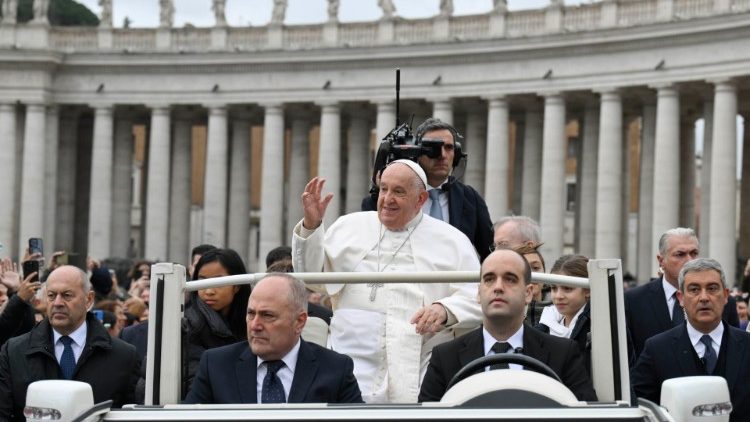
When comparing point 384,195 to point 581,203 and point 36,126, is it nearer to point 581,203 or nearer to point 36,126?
point 581,203

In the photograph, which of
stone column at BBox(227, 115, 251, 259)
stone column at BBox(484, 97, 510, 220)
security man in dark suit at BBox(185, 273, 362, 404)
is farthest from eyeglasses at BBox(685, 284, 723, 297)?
stone column at BBox(227, 115, 251, 259)

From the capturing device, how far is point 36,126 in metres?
93.2

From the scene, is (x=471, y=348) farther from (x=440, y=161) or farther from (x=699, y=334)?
(x=440, y=161)

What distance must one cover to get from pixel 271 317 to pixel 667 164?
66244 mm

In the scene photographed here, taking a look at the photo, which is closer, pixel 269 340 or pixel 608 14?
pixel 269 340

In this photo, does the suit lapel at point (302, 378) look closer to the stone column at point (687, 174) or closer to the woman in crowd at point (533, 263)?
the woman in crowd at point (533, 263)

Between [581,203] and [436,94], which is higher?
[436,94]

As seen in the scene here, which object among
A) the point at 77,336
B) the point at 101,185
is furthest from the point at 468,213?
the point at 101,185

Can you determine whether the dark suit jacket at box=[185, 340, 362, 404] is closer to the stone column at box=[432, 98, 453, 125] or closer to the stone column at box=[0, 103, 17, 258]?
the stone column at box=[432, 98, 453, 125]

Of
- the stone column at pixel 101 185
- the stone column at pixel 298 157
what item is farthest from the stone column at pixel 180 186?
the stone column at pixel 298 157

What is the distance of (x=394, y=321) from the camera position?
13430 millimetres

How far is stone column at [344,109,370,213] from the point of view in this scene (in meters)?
92.4

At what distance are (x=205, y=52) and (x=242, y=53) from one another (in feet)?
7.60

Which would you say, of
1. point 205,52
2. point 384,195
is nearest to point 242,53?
point 205,52
